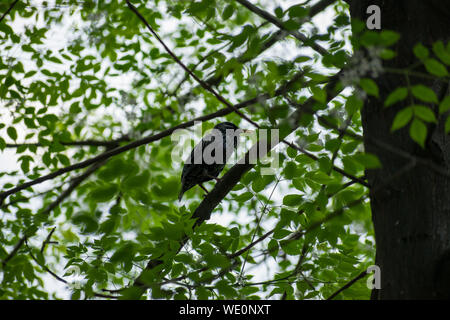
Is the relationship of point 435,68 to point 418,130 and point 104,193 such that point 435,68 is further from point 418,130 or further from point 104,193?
point 104,193

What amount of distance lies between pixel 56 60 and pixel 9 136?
0.97 m

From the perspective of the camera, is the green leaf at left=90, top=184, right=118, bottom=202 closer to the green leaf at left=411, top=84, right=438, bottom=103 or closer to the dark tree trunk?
the dark tree trunk

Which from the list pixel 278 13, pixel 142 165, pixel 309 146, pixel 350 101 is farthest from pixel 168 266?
pixel 278 13

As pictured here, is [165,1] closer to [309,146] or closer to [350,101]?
[309,146]

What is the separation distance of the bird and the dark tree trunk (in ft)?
11.1

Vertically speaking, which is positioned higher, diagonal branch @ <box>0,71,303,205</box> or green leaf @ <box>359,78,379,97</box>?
diagonal branch @ <box>0,71,303,205</box>

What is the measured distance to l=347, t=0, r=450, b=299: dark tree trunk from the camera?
5.58 feet

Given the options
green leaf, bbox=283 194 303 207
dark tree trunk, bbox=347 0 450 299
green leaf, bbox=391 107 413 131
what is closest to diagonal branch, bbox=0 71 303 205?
dark tree trunk, bbox=347 0 450 299

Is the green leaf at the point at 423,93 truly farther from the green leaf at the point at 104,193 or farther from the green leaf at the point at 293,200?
the green leaf at the point at 104,193

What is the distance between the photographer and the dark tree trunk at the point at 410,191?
170 centimetres

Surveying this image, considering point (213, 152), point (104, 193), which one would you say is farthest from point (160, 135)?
point (213, 152)

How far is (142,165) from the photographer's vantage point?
1.80 m

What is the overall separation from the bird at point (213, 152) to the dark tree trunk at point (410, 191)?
3.37 metres

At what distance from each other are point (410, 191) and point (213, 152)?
3.75 metres
